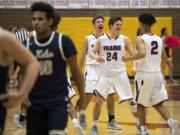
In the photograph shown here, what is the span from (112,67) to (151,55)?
1.14 meters

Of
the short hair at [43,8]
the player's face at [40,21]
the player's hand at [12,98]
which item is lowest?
the player's hand at [12,98]

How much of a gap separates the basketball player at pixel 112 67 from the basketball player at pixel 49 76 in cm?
407

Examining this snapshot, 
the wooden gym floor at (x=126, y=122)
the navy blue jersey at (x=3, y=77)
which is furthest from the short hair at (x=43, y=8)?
the wooden gym floor at (x=126, y=122)

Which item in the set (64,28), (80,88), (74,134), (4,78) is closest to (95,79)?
(74,134)

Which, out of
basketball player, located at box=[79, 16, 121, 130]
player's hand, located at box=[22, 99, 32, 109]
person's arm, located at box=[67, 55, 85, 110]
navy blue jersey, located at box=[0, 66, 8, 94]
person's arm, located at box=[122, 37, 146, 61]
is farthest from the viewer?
basketball player, located at box=[79, 16, 121, 130]

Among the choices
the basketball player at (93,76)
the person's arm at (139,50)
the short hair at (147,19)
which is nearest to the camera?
the person's arm at (139,50)

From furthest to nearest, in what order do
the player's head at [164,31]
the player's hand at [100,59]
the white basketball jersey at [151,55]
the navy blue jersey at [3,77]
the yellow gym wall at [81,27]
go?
the yellow gym wall at [81,27] → the player's head at [164,31] → the player's hand at [100,59] → the white basketball jersey at [151,55] → the navy blue jersey at [3,77]

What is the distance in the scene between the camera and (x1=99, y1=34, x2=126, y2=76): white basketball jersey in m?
9.73

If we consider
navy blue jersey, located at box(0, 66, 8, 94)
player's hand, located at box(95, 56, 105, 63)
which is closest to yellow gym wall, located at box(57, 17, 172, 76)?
player's hand, located at box(95, 56, 105, 63)

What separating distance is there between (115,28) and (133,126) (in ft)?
6.46

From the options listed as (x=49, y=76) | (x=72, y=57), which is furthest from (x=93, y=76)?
(x=72, y=57)

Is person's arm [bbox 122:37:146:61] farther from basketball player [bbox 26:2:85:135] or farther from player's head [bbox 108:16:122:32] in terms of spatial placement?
basketball player [bbox 26:2:85:135]

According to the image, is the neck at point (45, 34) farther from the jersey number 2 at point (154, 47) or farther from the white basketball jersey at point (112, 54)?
the white basketball jersey at point (112, 54)

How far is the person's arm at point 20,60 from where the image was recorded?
3.63 metres
